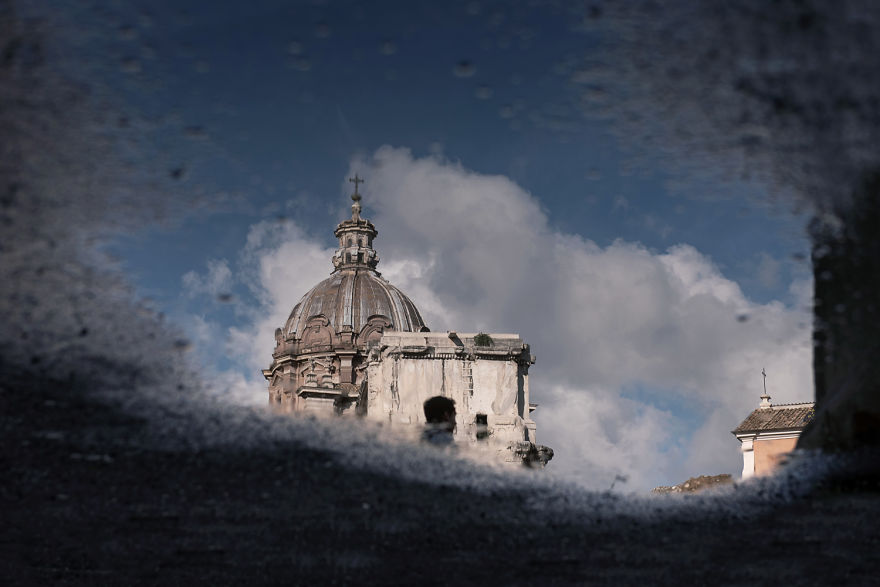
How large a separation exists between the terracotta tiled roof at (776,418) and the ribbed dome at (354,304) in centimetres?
1317

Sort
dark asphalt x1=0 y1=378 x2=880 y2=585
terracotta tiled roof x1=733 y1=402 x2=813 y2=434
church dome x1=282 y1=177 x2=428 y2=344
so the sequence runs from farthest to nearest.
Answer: church dome x1=282 y1=177 x2=428 y2=344
terracotta tiled roof x1=733 y1=402 x2=813 y2=434
dark asphalt x1=0 y1=378 x2=880 y2=585

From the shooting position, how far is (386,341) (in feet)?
82.2

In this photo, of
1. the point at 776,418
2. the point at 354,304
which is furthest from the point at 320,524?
the point at 354,304

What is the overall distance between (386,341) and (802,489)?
1654 cm

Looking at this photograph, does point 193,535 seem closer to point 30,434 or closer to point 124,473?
point 124,473

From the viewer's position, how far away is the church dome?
119 feet

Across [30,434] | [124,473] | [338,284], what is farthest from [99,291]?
[338,284]

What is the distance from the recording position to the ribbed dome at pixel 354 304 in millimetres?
36625

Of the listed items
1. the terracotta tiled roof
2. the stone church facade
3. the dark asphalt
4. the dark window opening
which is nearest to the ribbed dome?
the stone church facade

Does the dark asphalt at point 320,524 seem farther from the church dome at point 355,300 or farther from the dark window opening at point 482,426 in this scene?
the church dome at point 355,300

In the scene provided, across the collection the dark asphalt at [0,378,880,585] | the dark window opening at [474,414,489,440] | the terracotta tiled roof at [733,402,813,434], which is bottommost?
the dark asphalt at [0,378,880,585]

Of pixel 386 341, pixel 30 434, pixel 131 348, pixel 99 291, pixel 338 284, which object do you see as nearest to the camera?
pixel 99 291

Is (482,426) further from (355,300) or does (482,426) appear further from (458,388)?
(355,300)

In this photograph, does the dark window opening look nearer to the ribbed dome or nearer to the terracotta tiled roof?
the terracotta tiled roof
